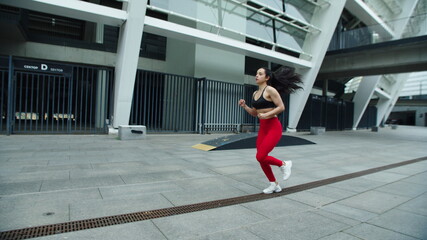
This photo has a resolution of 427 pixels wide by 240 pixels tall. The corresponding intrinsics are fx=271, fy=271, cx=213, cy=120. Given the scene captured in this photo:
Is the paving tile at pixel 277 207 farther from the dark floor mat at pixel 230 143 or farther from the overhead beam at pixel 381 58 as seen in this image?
the overhead beam at pixel 381 58

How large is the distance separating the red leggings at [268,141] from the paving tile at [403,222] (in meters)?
1.49

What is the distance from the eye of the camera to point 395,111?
248 ft

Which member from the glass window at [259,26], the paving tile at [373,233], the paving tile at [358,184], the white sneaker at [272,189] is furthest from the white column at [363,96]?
the paving tile at [373,233]

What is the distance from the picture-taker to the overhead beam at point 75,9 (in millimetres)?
9570

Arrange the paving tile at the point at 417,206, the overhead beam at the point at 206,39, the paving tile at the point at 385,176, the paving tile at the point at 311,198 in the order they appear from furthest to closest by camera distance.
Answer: the overhead beam at the point at 206,39 < the paving tile at the point at 385,176 < the paving tile at the point at 311,198 < the paving tile at the point at 417,206

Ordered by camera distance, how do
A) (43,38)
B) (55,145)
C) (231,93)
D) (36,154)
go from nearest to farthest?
(36,154) < (55,145) < (43,38) < (231,93)

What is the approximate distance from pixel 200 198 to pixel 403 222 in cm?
255

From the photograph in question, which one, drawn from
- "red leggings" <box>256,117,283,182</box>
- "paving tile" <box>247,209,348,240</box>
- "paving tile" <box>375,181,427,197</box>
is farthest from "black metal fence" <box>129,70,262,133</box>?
"paving tile" <box>247,209,348,240</box>

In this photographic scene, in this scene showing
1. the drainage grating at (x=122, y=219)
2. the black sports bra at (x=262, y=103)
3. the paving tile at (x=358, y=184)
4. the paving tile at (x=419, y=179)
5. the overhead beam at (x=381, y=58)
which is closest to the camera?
the drainage grating at (x=122, y=219)

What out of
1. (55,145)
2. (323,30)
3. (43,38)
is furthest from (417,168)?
(43,38)

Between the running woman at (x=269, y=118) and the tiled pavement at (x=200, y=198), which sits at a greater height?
the running woman at (x=269, y=118)

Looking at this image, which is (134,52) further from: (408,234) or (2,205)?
(408,234)

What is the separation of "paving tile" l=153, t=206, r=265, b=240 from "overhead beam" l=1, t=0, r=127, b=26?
979 cm

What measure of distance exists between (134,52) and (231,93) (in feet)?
23.6
